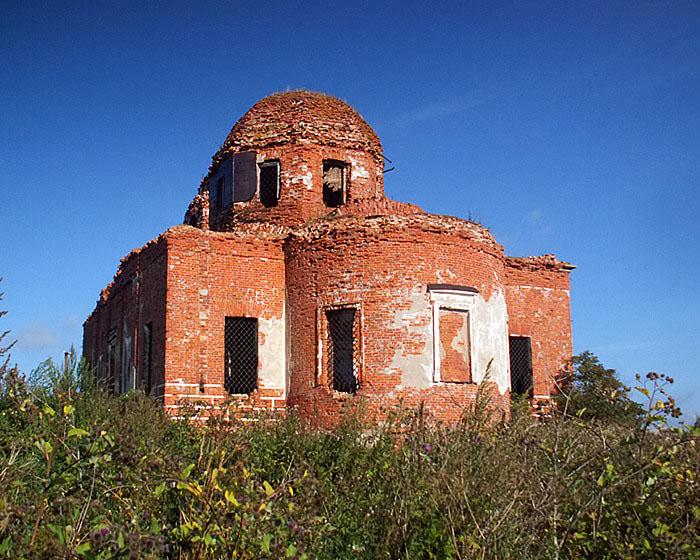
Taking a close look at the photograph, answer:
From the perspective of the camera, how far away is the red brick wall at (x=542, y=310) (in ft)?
66.2

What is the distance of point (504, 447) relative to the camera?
6.53m

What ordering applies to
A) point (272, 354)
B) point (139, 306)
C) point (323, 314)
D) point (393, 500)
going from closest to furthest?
point (393, 500) → point (323, 314) → point (272, 354) → point (139, 306)

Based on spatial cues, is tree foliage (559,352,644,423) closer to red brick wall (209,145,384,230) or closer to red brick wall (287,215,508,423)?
red brick wall (287,215,508,423)

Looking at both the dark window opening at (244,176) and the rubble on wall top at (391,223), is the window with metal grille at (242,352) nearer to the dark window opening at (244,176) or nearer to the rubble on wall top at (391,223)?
the rubble on wall top at (391,223)

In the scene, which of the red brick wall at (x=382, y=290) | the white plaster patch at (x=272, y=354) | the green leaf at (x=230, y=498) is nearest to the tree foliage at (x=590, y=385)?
the red brick wall at (x=382, y=290)

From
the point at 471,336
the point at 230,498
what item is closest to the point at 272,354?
the point at 471,336

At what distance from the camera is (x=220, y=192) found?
70.1 ft

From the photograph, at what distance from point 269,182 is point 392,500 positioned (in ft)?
51.0

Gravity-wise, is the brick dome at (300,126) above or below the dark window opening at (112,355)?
above

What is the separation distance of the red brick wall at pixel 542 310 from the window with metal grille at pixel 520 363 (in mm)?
144

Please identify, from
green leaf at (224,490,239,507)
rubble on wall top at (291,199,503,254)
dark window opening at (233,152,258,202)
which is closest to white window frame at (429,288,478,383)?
rubble on wall top at (291,199,503,254)

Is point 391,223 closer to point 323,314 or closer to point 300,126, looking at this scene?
point 323,314

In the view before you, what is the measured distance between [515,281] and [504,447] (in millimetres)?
14217

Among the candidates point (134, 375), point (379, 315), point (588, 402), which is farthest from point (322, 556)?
point (588, 402)
